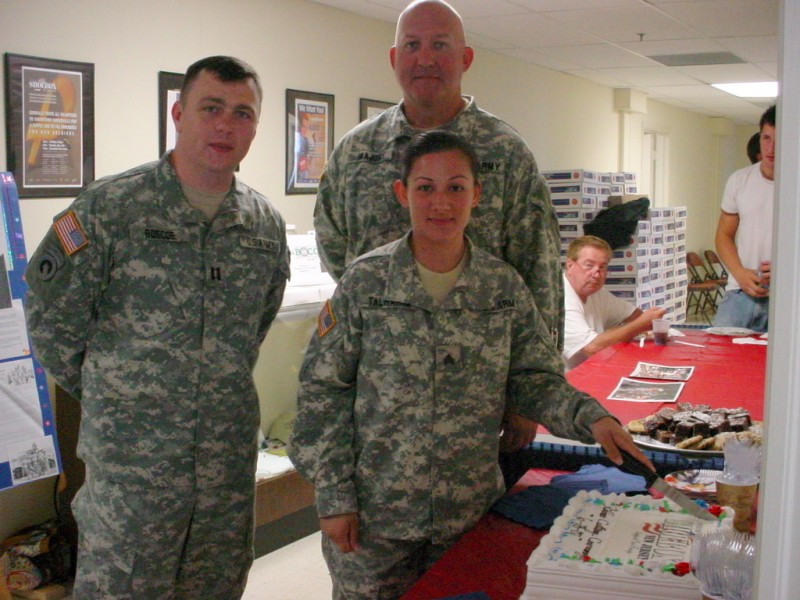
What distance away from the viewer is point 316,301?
412 centimetres

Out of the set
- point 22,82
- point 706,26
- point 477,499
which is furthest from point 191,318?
point 706,26

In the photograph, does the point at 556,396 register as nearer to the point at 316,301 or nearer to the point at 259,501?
the point at 259,501

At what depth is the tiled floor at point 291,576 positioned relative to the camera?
3166 millimetres

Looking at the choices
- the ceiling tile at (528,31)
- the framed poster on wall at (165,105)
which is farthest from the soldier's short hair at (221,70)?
the ceiling tile at (528,31)

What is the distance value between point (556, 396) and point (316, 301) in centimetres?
256

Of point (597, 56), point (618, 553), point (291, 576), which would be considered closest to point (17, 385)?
point (291, 576)

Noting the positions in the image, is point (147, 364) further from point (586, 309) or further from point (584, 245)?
point (586, 309)

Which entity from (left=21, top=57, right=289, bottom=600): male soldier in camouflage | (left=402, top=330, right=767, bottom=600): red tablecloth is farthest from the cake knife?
(left=21, top=57, right=289, bottom=600): male soldier in camouflage

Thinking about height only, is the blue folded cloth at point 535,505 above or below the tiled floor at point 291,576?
above

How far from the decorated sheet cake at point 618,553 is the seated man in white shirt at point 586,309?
6.91ft

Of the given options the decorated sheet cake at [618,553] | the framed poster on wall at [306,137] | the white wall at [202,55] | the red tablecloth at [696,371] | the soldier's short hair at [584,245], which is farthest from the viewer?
the framed poster on wall at [306,137]

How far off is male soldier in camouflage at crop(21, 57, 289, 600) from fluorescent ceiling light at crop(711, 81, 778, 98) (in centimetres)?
841

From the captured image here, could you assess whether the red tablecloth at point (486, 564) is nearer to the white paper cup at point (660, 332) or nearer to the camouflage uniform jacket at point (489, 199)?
the camouflage uniform jacket at point (489, 199)

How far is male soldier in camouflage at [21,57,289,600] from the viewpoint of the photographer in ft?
6.42
